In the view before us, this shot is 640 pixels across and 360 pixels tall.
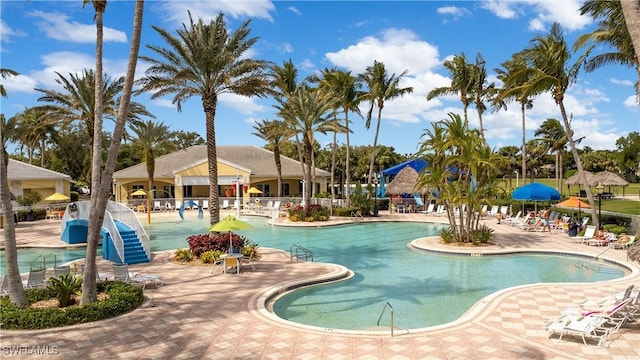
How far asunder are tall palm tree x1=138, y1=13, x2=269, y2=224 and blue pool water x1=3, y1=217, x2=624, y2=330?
6.99m

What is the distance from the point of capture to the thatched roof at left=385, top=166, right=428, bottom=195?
133 ft

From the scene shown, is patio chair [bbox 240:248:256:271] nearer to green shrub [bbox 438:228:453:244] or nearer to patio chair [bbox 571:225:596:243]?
green shrub [bbox 438:228:453:244]

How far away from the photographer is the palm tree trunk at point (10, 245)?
10.1 meters

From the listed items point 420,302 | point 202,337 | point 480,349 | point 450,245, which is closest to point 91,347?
point 202,337

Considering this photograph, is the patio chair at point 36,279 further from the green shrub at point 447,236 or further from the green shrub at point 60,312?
the green shrub at point 447,236

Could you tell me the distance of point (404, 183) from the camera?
41.0 metres

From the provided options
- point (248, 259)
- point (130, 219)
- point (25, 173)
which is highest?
point (25, 173)

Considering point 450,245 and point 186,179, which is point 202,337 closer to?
point 450,245

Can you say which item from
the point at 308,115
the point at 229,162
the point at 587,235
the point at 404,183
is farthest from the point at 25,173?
the point at 587,235

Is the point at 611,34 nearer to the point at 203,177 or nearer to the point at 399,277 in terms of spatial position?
the point at 399,277

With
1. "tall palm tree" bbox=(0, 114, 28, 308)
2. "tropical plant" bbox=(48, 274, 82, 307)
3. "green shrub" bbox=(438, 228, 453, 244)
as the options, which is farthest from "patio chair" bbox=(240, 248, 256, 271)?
"green shrub" bbox=(438, 228, 453, 244)

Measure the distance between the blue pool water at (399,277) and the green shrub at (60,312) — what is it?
395cm

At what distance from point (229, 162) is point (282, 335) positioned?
39845mm

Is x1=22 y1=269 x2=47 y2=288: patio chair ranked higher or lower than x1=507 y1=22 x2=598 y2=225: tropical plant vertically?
lower
